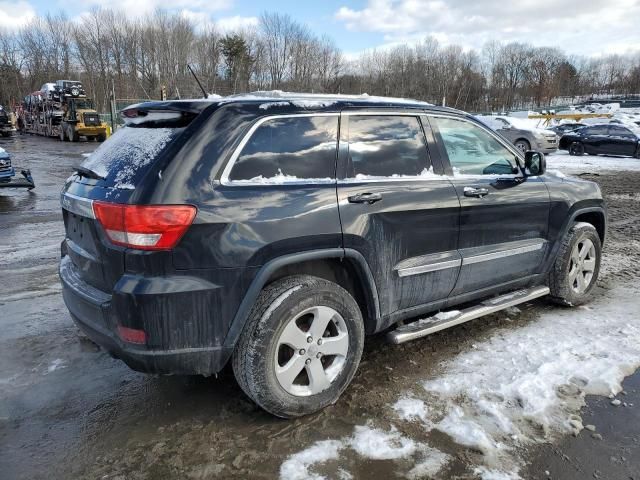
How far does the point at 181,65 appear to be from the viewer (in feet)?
196

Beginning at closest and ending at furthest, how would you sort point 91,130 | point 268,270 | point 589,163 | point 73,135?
point 268,270
point 589,163
point 91,130
point 73,135


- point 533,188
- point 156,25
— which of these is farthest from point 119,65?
point 533,188

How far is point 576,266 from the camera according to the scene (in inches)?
185

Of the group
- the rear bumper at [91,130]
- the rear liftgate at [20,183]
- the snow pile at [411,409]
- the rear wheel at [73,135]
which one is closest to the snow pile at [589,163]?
the rear liftgate at [20,183]

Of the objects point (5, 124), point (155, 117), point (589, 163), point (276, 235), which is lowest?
point (589, 163)

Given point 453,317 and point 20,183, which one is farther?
point 20,183

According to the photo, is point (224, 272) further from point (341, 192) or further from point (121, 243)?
point (341, 192)

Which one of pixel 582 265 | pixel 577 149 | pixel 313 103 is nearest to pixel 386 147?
pixel 313 103

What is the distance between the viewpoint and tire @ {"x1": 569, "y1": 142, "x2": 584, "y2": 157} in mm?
22750

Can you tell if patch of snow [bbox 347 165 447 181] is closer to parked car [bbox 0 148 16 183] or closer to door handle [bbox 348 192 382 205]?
door handle [bbox 348 192 382 205]

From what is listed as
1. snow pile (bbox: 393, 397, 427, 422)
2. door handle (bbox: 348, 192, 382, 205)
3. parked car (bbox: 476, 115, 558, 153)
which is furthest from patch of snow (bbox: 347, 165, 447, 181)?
parked car (bbox: 476, 115, 558, 153)

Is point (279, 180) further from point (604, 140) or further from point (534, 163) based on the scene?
point (604, 140)

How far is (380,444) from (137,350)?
139cm

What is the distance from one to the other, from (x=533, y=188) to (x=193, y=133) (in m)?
2.87
